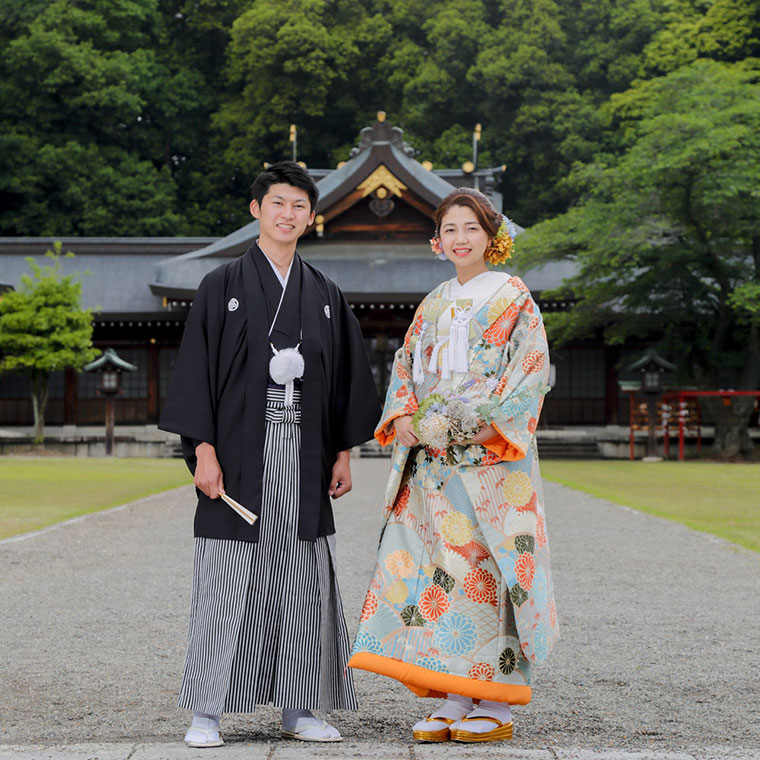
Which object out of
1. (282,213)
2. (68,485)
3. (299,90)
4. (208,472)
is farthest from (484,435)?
(299,90)

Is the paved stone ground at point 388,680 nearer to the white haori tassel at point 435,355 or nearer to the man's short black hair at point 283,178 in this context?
the white haori tassel at point 435,355

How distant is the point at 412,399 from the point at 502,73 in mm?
31705

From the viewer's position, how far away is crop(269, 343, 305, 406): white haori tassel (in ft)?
10.6

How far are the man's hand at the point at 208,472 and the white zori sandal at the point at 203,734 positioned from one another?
64 cm

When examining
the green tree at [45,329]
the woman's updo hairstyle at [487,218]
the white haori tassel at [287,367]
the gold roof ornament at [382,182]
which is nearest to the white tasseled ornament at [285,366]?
the white haori tassel at [287,367]

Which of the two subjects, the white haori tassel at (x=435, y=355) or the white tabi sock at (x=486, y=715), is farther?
the white haori tassel at (x=435, y=355)

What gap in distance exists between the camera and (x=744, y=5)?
31.5 m

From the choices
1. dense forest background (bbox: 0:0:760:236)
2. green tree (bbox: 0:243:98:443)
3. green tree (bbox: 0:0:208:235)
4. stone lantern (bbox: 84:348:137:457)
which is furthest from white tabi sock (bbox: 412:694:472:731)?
green tree (bbox: 0:0:208:235)

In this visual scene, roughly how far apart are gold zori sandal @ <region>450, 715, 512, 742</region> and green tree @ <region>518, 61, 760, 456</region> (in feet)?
49.7

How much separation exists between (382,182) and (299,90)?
12.5 metres

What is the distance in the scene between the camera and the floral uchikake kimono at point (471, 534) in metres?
3.12

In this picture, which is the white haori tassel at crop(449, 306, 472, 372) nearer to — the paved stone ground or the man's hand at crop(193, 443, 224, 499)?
the man's hand at crop(193, 443, 224, 499)

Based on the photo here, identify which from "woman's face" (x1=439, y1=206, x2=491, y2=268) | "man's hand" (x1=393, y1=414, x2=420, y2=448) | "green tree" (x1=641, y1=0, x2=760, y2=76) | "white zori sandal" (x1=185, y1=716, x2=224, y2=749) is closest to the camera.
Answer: "white zori sandal" (x1=185, y1=716, x2=224, y2=749)

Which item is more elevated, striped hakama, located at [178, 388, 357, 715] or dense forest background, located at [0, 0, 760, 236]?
dense forest background, located at [0, 0, 760, 236]
